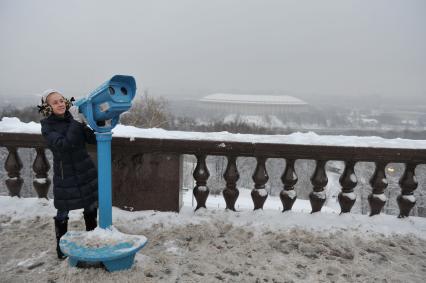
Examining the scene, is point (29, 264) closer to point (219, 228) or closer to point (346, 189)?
point (219, 228)

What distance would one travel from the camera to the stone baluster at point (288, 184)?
3.87m

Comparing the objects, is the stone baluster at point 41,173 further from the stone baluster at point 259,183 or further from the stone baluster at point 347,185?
the stone baluster at point 347,185

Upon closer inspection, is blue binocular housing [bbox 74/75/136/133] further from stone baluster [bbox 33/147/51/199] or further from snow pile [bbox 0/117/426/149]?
stone baluster [bbox 33/147/51/199]

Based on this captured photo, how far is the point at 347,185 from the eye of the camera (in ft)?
12.6

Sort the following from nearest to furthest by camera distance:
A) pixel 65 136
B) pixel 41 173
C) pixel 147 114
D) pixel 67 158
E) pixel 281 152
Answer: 1. pixel 65 136
2. pixel 67 158
3. pixel 281 152
4. pixel 41 173
5. pixel 147 114

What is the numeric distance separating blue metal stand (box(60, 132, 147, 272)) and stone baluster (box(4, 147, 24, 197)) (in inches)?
63.6

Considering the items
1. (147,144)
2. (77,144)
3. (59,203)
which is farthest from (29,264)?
(147,144)

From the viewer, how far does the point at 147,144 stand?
3.75 meters

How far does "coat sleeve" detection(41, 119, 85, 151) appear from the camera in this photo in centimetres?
279

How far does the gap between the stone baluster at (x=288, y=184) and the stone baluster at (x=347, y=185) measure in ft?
1.68

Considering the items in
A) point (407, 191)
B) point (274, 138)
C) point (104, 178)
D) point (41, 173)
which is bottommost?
point (407, 191)

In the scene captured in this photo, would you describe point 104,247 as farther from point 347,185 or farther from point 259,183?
point 347,185


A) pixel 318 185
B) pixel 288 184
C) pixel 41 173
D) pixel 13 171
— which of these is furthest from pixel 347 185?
pixel 13 171

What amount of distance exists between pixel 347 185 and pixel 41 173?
3.43 metres
